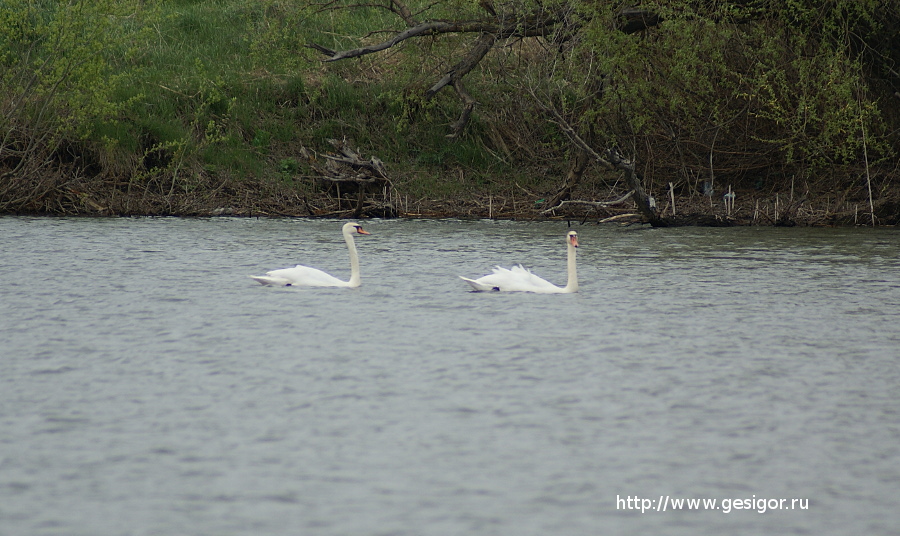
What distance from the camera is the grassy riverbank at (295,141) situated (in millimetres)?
23828

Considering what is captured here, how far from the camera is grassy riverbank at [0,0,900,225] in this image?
23828mm

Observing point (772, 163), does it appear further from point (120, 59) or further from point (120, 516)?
point (120, 516)

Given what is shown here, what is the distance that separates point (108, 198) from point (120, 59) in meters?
7.19

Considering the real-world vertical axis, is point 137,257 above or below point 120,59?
below

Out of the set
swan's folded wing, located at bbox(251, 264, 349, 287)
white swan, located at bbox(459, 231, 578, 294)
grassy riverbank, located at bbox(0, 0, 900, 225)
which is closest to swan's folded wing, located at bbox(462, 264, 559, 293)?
white swan, located at bbox(459, 231, 578, 294)

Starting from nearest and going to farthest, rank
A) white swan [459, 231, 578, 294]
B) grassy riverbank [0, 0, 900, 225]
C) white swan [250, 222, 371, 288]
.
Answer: white swan [459, 231, 578, 294] < white swan [250, 222, 371, 288] < grassy riverbank [0, 0, 900, 225]

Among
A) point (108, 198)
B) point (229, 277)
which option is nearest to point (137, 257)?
point (229, 277)

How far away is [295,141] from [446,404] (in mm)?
22044

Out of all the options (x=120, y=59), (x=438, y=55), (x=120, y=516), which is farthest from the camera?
(x=120, y=59)

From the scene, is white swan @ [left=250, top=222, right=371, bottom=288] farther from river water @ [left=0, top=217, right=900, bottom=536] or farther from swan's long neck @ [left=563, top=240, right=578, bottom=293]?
swan's long neck @ [left=563, top=240, right=578, bottom=293]

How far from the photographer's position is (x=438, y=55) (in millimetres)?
25375

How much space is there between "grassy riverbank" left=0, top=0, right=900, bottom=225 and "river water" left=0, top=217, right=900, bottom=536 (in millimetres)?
9260

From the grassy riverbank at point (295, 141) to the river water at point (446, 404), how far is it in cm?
926

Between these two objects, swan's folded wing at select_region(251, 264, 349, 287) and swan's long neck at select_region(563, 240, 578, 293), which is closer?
swan's long neck at select_region(563, 240, 578, 293)
